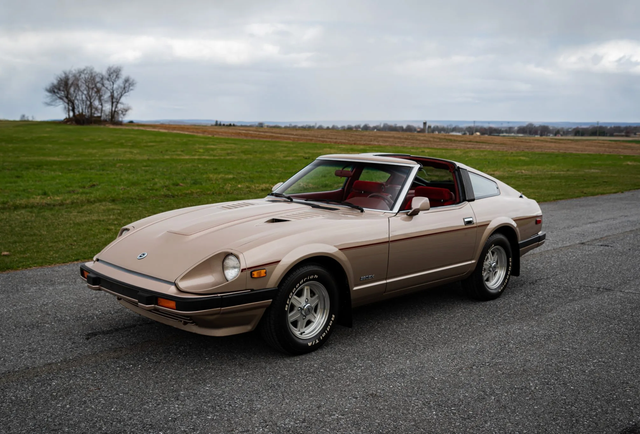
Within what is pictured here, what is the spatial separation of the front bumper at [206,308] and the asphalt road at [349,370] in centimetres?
32

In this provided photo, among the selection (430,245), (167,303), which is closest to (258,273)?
(167,303)

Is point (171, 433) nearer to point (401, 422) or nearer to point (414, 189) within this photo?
point (401, 422)

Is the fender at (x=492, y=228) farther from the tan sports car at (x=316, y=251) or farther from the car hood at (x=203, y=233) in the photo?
the car hood at (x=203, y=233)

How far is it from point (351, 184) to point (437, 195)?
0.91 meters

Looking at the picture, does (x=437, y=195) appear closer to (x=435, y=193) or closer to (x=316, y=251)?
(x=435, y=193)

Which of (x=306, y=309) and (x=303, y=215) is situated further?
(x=303, y=215)

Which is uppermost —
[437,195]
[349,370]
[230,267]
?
[437,195]

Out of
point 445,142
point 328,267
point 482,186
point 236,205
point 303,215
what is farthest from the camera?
point 445,142

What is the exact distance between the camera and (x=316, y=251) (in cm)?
426

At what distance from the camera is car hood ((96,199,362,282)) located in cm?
409

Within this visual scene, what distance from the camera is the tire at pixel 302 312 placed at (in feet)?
13.4

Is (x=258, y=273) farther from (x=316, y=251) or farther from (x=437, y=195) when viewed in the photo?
(x=437, y=195)

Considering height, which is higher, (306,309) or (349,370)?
(306,309)

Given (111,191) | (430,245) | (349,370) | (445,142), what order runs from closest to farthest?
1. (349,370)
2. (430,245)
3. (111,191)
4. (445,142)
